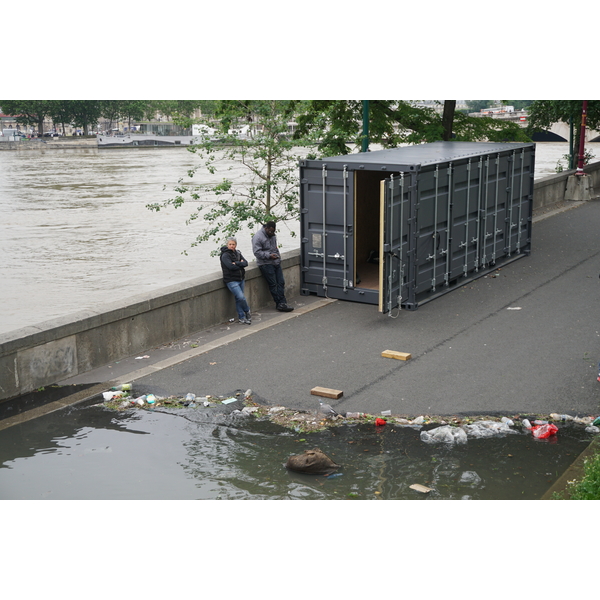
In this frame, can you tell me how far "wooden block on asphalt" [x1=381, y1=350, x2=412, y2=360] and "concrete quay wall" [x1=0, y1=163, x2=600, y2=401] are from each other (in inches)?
111

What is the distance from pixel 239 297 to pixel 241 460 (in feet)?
15.0

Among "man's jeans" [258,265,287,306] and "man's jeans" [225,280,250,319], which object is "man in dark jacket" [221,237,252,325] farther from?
"man's jeans" [258,265,287,306]

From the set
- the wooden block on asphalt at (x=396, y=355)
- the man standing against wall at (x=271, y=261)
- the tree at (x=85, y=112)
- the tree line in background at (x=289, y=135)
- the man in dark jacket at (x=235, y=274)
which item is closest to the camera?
the wooden block on asphalt at (x=396, y=355)

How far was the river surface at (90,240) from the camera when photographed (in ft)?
75.6

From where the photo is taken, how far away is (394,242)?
1152 centimetres

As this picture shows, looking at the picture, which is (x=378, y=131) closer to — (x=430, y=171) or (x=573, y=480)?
(x=430, y=171)

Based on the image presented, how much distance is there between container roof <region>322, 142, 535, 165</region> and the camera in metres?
12.0

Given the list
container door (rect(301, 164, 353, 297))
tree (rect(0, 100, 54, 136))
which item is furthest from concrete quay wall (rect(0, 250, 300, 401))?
tree (rect(0, 100, 54, 136))

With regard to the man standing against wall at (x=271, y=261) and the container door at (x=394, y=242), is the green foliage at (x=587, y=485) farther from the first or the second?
Answer: the man standing against wall at (x=271, y=261)

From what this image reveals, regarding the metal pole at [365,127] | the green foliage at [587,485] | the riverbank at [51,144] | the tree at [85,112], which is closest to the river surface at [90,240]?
the metal pole at [365,127]

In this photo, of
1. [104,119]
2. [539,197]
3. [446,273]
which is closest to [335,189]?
[446,273]

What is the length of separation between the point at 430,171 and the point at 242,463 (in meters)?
6.76

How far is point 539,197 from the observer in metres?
20.9

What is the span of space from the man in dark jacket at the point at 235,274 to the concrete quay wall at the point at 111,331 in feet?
0.62
